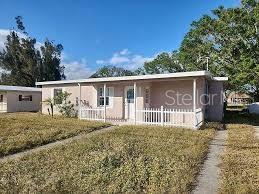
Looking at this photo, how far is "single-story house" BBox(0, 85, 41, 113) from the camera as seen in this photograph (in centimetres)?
2936

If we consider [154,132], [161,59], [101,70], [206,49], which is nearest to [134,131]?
[154,132]

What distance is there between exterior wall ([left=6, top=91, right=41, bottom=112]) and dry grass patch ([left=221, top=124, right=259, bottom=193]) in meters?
23.8

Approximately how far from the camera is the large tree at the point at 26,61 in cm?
4944

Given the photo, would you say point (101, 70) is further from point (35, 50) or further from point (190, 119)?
point (190, 119)

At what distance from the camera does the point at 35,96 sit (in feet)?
108

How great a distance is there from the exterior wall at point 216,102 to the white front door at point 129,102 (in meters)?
5.14

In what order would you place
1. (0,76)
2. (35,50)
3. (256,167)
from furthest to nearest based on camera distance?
1. (0,76)
2. (35,50)
3. (256,167)

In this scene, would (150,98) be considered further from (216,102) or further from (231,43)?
(231,43)

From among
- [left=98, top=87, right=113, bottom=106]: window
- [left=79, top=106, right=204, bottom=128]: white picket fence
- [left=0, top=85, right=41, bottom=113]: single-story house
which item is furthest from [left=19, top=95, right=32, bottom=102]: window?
[left=79, top=106, right=204, bottom=128]: white picket fence

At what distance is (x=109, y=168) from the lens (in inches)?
284

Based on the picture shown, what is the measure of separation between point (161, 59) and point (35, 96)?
1009 inches

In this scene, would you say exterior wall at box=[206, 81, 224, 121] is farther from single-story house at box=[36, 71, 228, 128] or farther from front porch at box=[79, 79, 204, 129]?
front porch at box=[79, 79, 204, 129]

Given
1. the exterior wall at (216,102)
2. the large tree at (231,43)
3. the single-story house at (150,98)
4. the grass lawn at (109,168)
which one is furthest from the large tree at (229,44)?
the grass lawn at (109,168)

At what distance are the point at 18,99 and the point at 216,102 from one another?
20250mm
